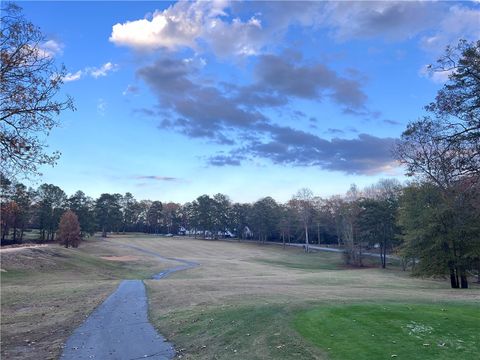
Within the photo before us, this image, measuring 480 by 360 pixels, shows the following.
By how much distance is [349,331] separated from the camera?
38.1 ft

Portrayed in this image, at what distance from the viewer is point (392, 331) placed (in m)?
11.5

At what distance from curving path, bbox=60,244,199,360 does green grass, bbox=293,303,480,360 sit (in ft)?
14.5

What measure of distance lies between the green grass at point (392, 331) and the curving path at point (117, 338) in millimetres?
4405

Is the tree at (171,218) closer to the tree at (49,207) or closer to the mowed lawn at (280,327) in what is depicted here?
the tree at (49,207)

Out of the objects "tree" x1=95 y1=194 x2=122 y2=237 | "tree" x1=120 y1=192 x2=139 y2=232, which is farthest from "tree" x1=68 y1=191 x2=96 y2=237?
"tree" x1=120 y1=192 x2=139 y2=232

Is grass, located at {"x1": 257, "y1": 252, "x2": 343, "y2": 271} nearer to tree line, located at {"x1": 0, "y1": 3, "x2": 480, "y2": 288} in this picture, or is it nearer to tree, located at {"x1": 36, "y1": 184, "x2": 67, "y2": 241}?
tree line, located at {"x1": 0, "y1": 3, "x2": 480, "y2": 288}

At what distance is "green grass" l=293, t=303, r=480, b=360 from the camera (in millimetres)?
10031

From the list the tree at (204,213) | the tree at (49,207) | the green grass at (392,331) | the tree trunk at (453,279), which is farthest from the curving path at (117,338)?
the tree at (204,213)

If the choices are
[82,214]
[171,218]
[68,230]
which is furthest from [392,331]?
[171,218]

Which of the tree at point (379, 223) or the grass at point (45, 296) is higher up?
the tree at point (379, 223)

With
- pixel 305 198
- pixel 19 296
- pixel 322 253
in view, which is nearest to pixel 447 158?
pixel 19 296

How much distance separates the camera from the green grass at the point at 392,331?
32.9ft

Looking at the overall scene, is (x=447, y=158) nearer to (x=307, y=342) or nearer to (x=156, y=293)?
(x=307, y=342)

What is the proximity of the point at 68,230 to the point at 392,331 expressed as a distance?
7514cm
